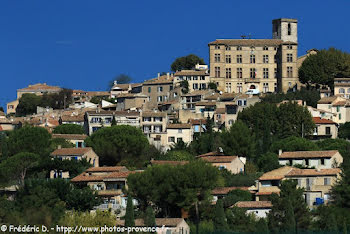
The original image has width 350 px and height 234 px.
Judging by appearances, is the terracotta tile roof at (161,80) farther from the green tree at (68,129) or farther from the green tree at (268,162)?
the green tree at (268,162)

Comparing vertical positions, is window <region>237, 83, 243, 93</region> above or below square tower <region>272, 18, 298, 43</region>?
below

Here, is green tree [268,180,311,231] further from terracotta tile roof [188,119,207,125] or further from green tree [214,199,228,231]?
terracotta tile roof [188,119,207,125]

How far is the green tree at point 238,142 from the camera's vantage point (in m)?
77.2

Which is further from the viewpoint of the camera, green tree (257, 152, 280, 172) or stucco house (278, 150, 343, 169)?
green tree (257, 152, 280, 172)

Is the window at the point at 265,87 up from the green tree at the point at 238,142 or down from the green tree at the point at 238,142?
up

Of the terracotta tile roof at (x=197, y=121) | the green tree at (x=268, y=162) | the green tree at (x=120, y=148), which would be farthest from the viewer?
the terracotta tile roof at (x=197, y=121)

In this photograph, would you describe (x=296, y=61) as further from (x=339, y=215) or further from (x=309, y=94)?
(x=339, y=215)

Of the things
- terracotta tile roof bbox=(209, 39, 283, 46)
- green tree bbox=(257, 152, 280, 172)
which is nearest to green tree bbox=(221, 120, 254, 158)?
green tree bbox=(257, 152, 280, 172)

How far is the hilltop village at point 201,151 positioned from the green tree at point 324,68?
0.56m

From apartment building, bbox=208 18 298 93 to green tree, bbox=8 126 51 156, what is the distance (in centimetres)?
3540

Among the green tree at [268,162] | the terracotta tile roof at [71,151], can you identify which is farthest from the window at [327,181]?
the terracotta tile roof at [71,151]

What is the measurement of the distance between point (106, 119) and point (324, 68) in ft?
86.9

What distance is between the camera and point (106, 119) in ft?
310

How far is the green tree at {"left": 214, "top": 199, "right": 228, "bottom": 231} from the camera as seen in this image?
179 ft
